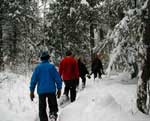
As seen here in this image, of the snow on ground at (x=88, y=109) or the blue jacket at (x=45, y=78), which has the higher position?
the blue jacket at (x=45, y=78)

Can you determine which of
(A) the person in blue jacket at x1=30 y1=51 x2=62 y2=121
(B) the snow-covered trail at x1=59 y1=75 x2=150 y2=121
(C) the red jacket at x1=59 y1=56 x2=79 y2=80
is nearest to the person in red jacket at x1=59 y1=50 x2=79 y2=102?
(C) the red jacket at x1=59 y1=56 x2=79 y2=80

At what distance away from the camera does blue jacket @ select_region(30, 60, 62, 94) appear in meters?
9.51

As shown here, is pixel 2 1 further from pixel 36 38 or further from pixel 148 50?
pixel 148 50

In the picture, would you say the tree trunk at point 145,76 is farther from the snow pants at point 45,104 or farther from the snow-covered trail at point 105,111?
the snow pants at point 45,104

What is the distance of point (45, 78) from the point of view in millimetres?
9523

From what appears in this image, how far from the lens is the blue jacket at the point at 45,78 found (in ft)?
31.2

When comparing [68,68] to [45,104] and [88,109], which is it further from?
[45,104]

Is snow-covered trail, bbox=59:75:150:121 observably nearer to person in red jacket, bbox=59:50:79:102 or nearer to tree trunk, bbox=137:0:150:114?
tree trunk, bbox=137:0:150:114

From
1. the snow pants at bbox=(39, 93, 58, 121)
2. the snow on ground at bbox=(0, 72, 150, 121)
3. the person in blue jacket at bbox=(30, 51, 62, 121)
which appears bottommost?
the snow on ground at bbox=(0, 72, 150, 121)

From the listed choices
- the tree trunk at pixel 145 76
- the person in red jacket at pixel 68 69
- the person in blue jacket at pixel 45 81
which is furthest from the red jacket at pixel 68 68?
the tree trunk at pixel 145 76

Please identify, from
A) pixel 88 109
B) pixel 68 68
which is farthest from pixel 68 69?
pixel 88 109

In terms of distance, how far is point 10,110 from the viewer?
12.5 m

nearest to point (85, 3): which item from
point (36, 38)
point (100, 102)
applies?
point (36, 38)

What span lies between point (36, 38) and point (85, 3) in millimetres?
13643
